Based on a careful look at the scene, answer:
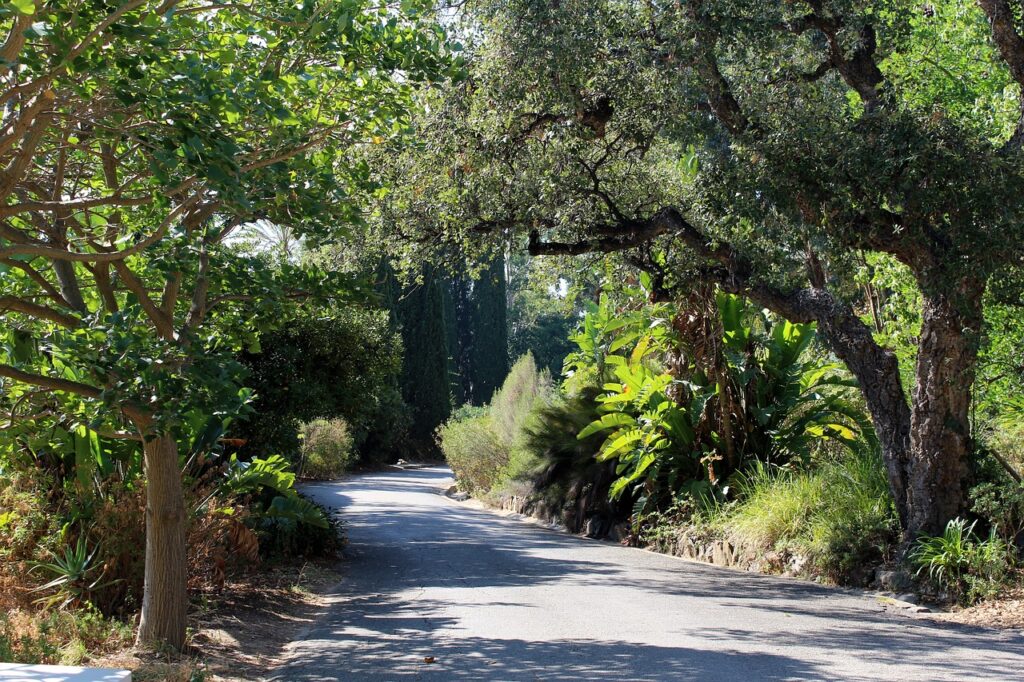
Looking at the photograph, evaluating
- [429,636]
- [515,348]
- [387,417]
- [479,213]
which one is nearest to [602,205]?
[479,213]

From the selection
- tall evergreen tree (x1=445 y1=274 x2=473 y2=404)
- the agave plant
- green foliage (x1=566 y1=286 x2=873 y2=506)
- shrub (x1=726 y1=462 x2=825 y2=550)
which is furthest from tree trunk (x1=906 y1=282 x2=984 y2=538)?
tall evergreen tree (x1=445 y1=274 x2=473 y2=404)

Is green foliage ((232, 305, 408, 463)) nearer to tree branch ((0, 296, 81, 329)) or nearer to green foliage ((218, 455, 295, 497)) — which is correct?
green foliage ((218, 455, 295, 497))

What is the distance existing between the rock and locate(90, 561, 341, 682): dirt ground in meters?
6.36

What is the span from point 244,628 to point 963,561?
7.31 meters

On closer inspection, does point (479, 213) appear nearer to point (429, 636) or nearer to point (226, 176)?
point (429, 636)

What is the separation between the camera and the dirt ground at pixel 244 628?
6.86m

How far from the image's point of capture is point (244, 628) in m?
9.12

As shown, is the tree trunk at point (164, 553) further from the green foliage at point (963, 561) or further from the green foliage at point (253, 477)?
the green foliage at point (963, 561)

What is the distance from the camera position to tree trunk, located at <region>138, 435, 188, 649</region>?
24.2 ft

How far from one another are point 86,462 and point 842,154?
25.7 feet

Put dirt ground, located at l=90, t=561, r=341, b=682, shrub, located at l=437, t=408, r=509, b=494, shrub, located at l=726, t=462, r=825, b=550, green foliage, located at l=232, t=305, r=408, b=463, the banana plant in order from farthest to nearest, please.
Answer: shrub, located at l=437, t=408, r=509, b=494 < the banana plant < green foliage, located at l=232, t=305, r=408, b=463 < shrub, located at l=726, t=462, r=825, b=550 < dirt ground, located at l=90, t=561, r=341, b=682

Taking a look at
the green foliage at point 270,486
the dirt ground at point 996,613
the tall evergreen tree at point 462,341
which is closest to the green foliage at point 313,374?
the green foliage at point 270,486

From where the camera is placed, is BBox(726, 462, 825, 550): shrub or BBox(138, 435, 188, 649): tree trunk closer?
BBox(138, 435, 188, 649): tree trunk

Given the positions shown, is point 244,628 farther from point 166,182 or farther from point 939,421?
point 939,421
